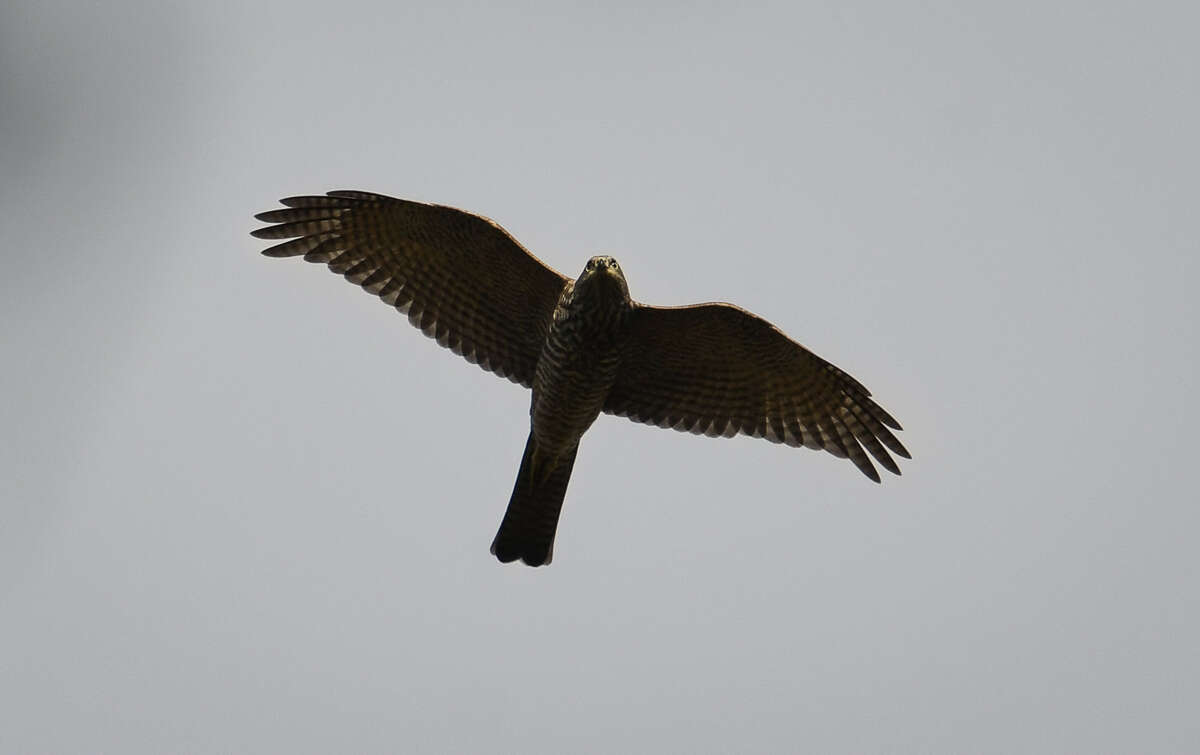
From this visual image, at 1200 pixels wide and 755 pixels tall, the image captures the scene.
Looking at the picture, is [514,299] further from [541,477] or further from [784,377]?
[784,377]

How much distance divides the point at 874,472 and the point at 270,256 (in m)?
5.37

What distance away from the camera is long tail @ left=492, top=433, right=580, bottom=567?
40.2 ft

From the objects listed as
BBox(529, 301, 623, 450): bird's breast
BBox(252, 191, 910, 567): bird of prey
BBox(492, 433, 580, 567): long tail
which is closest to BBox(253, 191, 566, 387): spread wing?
BBox(252, 191, 910, 567): bird of prey

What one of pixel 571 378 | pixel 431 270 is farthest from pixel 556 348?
pixel 431 270

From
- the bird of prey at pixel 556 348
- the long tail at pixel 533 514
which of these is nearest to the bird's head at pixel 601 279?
the bird of prey at pixel 556 348

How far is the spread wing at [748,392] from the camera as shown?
12.0 meters

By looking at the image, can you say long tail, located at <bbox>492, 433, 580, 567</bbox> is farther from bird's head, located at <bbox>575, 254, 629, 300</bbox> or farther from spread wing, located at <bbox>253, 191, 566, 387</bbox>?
bird's head, located at <bbox>575, 254, 629, 300</bbox>

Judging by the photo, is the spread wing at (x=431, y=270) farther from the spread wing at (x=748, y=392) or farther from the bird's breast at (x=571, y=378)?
the spread wing at (x=748, y=392)

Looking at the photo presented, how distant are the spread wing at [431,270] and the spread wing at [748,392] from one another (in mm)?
893

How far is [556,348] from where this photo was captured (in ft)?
37.8

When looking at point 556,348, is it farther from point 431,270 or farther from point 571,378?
point 431,270

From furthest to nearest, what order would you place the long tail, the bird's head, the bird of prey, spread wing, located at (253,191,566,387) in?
the long tail → spread wing, located at (253,191,566,387) → the bird of prey → the bird's head

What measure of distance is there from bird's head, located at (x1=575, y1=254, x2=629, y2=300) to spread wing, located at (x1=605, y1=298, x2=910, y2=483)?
727 millimetres

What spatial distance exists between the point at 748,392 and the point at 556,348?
1968 mm
